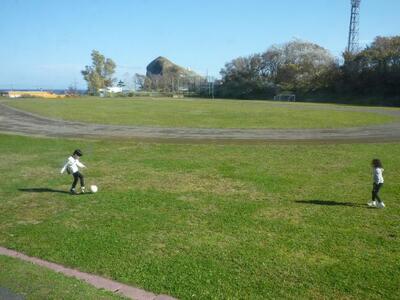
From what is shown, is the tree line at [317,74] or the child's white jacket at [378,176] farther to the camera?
the tree line at [317,74]

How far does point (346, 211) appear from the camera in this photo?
8.80m

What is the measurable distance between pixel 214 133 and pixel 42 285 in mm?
18393

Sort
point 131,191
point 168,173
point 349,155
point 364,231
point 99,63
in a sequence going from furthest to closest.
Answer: point 99,63 → point 349,155 → point 168,173 → point 131,191 → point 364,231

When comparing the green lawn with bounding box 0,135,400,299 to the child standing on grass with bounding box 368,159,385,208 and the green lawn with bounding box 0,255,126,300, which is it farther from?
the green lawn with bounding box 0,255,126,300

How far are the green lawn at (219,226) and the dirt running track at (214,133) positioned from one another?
6084 millimetres

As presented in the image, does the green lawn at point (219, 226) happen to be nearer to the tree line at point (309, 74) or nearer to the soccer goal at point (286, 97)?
the tree line at point (309, 74)

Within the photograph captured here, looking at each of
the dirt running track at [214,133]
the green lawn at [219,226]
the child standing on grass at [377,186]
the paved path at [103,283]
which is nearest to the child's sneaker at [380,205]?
the child standing on grass at [377,186]

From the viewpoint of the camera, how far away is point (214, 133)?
23375 millimetres

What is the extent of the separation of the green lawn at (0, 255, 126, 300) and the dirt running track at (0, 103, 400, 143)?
14610 mm

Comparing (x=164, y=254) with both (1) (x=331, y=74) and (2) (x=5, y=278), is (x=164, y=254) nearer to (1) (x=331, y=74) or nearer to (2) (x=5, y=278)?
(2) (x=5, y=278)

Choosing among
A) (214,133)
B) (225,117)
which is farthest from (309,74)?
(214,133)

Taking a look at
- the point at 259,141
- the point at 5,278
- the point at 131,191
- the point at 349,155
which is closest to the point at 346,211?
the point at 131,191

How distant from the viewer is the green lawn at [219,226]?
579 cm

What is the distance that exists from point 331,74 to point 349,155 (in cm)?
6696
